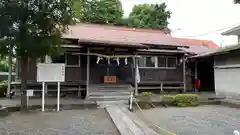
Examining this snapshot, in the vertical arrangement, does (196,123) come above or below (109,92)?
below

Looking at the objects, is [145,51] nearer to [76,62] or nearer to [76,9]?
[76,62]

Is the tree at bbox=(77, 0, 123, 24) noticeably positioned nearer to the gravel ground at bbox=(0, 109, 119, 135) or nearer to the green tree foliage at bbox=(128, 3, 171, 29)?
the green tree foliage at bbox=(128, 3, 171, 29)

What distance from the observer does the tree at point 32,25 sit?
7.50m

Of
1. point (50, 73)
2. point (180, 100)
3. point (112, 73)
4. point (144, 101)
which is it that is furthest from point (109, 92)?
point (180, 100)

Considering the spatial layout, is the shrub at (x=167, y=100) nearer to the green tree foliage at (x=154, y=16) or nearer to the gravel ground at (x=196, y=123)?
the gravel ground at (x=196, y=123)

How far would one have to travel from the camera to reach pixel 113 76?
1237 centimetres

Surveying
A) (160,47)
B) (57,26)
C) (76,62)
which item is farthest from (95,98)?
(160,47)

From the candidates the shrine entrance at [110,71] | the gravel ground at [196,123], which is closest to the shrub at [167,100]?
the gravel ground at [196,123]

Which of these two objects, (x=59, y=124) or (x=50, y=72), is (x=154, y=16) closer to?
(x=50, y=72)

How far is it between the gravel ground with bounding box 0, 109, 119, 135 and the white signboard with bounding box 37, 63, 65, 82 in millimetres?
1471

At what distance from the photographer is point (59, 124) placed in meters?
6.59

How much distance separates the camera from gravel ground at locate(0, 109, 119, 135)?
5.84 metres

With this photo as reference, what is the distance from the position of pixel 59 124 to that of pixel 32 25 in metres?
3.92

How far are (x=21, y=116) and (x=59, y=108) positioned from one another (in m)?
1.69
